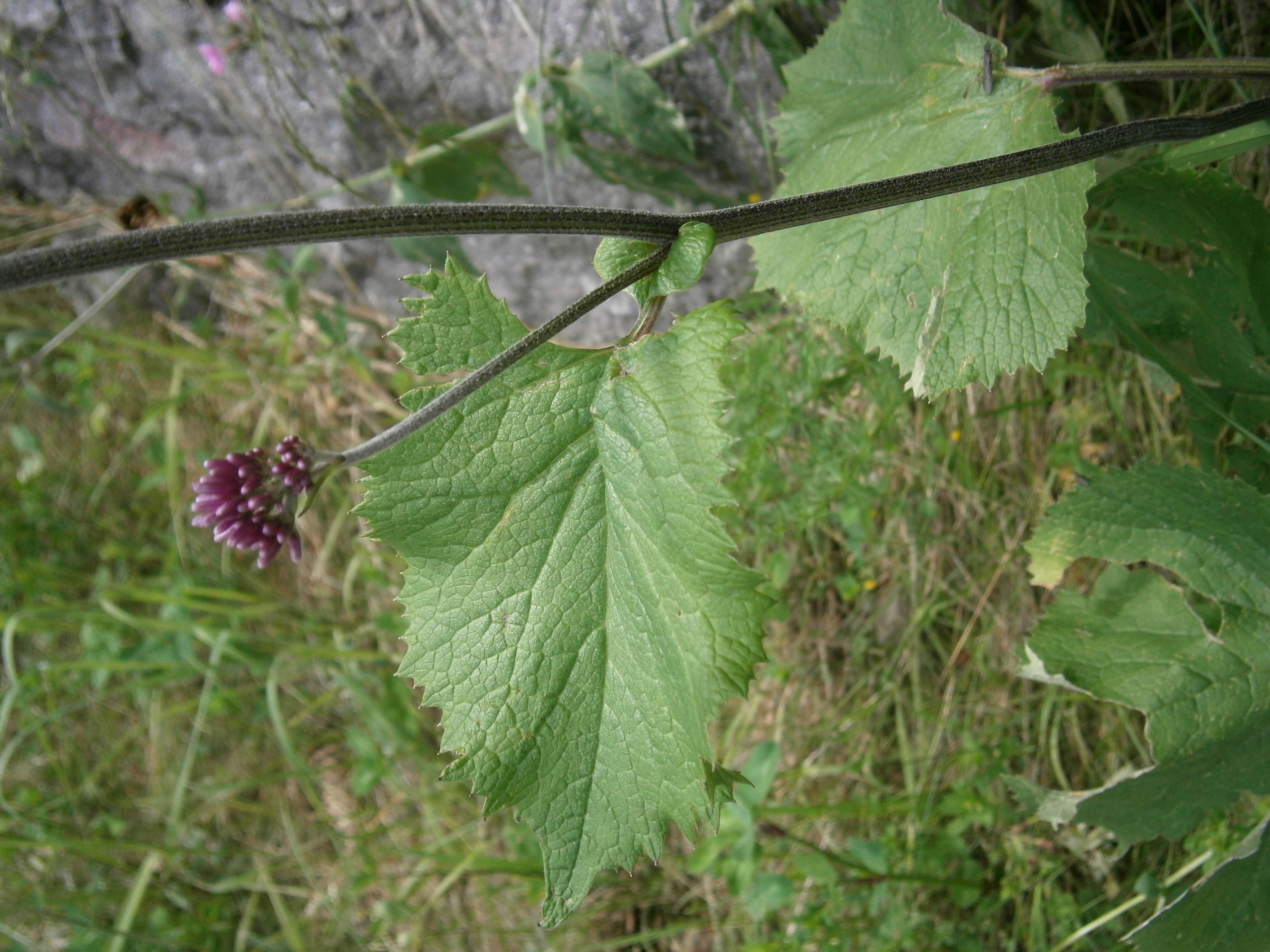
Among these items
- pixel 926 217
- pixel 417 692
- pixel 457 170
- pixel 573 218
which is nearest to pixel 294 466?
pixel 573 218

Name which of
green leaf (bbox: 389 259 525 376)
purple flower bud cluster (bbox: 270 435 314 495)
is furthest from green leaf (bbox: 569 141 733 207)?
purple flower bud cluster (bbox: 270 435 314 495)

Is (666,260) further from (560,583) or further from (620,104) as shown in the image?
(620,104)

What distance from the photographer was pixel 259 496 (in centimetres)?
118

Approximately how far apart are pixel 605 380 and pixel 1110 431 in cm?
139

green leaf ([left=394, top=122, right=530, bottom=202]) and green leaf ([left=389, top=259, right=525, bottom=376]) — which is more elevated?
green leaf ([left=394, top=122, right=530, bottom=202])

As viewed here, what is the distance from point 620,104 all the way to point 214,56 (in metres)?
1.49

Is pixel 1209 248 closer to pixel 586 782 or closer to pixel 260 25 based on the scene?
pixel 586 782

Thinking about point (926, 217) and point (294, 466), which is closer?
point (294, 466)

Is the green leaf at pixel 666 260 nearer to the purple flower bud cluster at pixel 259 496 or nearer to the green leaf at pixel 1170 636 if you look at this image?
the purple flower bud cluster at pixel 259 496

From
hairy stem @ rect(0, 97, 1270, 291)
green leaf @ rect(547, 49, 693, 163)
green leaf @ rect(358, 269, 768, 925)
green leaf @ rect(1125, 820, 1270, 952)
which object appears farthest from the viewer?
green leaf @ rect(547, 49, 693, 163)

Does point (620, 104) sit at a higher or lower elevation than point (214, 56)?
lower

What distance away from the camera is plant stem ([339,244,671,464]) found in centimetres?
101

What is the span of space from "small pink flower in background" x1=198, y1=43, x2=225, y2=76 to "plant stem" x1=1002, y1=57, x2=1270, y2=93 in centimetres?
247

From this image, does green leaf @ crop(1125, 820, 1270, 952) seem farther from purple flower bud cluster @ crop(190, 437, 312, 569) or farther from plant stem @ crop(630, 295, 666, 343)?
purple flower bud cluster @ crop(190, 437, 312, 569)
